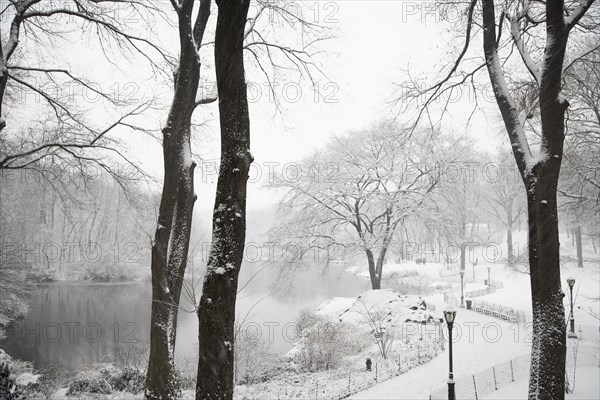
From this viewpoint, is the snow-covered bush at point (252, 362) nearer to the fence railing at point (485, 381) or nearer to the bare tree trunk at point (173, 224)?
the fence railing at point (485, 381)

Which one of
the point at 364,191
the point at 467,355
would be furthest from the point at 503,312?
the point at 364,191

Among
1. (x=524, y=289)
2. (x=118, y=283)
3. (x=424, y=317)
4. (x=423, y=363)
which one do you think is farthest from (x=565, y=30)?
(x=118, y=283)

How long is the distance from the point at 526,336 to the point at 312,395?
12216mm

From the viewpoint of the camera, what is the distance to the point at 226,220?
3492 mm

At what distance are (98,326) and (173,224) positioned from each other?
1737 centimetres

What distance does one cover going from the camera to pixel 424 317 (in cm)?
1750

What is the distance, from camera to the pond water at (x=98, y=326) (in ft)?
49.2

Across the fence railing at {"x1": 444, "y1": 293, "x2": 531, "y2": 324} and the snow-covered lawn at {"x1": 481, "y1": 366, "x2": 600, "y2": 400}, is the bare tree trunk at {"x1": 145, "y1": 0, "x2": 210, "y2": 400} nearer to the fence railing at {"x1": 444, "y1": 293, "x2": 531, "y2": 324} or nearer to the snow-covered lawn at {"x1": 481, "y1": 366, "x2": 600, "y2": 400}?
the snow-covered lawn at {"x1": 481, "y1": 366, "x2": 600, "y2": 400}

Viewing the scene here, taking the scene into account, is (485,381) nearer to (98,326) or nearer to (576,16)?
(576,16)

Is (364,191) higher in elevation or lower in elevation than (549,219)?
higher

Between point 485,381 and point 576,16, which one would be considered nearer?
point 576,16

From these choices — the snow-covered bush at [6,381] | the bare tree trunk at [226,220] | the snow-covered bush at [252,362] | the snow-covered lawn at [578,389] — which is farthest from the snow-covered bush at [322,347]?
the bare tree trunk at [226,220]

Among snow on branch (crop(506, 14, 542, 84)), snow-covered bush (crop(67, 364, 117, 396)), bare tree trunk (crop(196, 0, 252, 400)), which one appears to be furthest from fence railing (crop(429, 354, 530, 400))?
snow-covered bush (crop(67, 364, 117, 396))

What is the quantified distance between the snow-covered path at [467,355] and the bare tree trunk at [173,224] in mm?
6646
